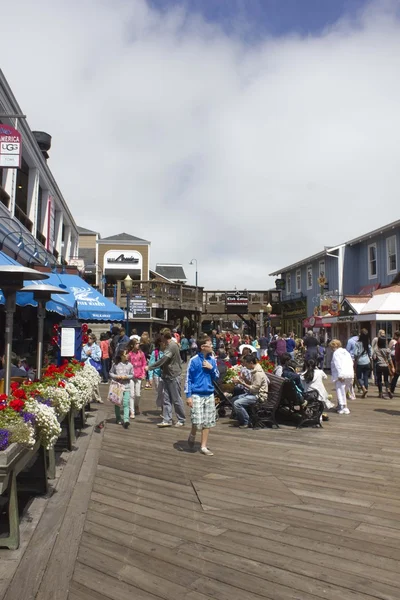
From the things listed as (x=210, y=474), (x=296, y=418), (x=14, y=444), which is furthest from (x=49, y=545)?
(x=296, y=418)

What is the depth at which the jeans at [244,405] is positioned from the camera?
30.2 feet

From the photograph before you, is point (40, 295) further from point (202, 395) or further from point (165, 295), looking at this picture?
point (165, 295)

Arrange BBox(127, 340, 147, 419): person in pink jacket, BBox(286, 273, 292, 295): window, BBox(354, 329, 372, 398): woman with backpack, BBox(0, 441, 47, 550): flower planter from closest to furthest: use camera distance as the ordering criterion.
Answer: BBox(0, 441, 47, 550): flower planter < BBox(127, 340, 147, 419): person in pink jacket < BBox(354, 329, 372, 398): woman with backpack < BBox(286, 273, 292, 295): window

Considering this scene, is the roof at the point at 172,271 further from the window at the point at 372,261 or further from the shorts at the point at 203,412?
→ the shorts at the point at 203,412

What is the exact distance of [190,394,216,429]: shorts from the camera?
277 inches

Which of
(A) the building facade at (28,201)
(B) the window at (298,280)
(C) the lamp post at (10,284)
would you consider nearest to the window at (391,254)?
(B) the window at (298,280)

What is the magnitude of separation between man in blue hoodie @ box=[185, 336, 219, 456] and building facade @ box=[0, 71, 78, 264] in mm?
5917

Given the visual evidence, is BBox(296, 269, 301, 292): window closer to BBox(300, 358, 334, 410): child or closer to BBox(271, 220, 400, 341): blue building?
BBox(271, 220, 400, 341): blue building

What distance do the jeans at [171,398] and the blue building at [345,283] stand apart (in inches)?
456

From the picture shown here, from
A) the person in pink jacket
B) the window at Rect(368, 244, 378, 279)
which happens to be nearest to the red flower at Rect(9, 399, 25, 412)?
the person in pink jacket

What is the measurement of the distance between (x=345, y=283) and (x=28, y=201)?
18618mm

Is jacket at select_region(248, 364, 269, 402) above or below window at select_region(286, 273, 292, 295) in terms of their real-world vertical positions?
below

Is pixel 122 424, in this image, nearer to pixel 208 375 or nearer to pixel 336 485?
pixel 208 375

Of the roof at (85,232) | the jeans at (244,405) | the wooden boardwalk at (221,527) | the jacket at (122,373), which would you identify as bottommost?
the wooden boardwalk at (221,527)
